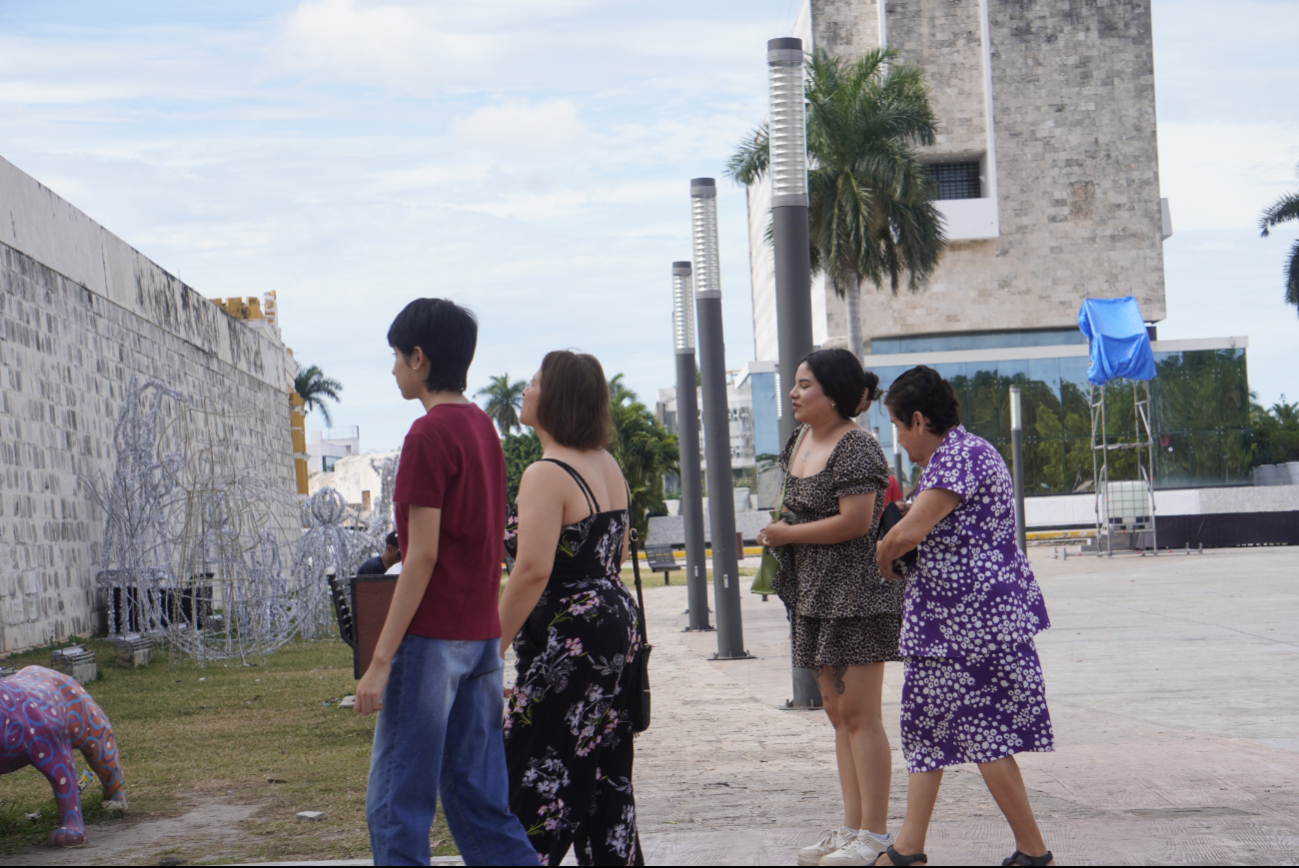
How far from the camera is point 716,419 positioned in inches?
476

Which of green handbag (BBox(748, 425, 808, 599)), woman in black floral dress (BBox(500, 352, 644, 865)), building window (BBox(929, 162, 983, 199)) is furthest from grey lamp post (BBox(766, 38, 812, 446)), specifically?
building window (BBox(929, 162, 983, 199))

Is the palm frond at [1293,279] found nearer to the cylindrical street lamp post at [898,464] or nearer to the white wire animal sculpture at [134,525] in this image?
the cylindrical street lamp post at [898,464]

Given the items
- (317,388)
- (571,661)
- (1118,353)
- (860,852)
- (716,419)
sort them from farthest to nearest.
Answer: (317,388)
(1118,353)
(716,419)
(860,852)
(571,661)

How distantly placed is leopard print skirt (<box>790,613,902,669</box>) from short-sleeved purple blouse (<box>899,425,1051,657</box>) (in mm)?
139

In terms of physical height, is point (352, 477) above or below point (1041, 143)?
below

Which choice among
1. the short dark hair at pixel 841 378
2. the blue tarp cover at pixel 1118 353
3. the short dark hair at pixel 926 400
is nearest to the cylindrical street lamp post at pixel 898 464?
the blue tarp cover at pixel 1118 353

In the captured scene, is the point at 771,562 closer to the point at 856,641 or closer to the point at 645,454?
the point at 856,641

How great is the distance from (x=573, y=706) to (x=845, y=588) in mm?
1126

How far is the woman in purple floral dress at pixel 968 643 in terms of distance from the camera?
12.8 ft

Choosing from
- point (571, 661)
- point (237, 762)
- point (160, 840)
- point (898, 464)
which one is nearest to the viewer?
point (571, 661)

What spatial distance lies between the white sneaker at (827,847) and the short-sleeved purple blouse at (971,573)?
2.15 ft

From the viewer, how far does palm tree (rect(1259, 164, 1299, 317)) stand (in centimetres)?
4194

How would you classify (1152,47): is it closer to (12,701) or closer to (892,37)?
(892,37)

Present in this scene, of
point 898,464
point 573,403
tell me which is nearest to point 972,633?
point 573,403
